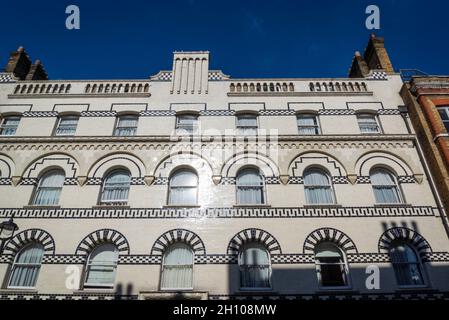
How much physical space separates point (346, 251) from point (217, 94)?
30.6 feet

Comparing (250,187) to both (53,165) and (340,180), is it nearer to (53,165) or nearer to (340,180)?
(340,180)

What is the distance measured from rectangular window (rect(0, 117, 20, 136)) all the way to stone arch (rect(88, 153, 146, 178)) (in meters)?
4.98

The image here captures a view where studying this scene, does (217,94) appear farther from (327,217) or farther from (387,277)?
(387,277)

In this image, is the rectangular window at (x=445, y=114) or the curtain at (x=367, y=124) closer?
the rectangular window at (x=445, y=114)

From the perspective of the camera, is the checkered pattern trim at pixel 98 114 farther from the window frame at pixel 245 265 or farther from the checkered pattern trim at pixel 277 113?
the window frame at pixel 245 265

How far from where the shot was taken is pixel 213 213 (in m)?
12.3

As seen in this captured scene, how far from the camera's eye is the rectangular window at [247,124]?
1493 cm

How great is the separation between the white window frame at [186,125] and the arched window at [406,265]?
954 cm

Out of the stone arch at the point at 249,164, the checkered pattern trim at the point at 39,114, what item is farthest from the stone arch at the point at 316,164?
the checkered pattern trim at the point at 39,114

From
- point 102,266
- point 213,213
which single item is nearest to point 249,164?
point 213,213

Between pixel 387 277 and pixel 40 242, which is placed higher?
pixel 40 242

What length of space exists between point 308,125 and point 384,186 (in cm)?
425

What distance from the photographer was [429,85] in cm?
1506

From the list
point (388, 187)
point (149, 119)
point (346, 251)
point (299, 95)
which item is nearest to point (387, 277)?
point (346, 251)
